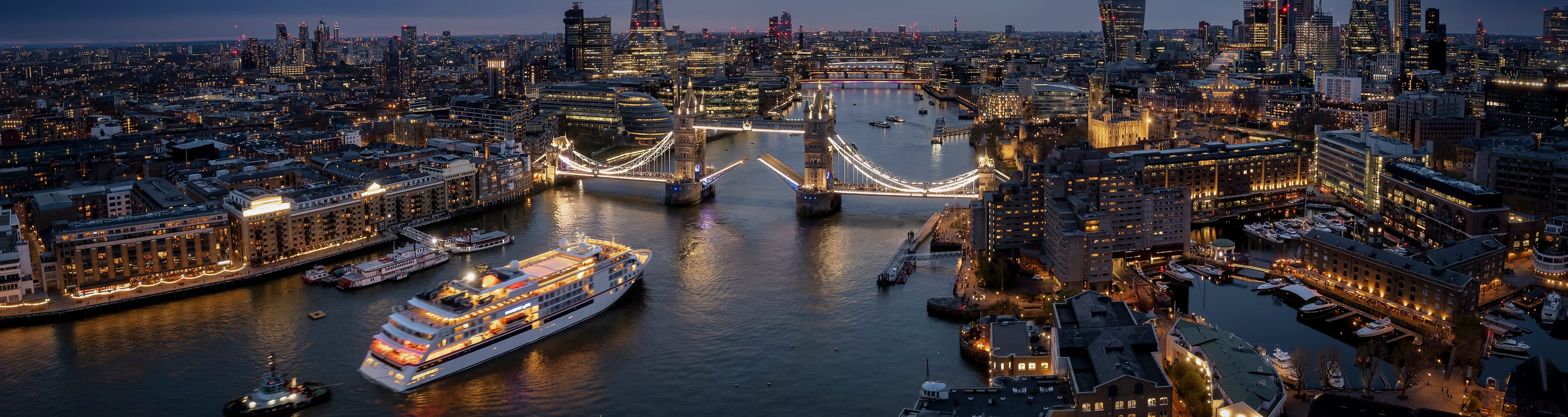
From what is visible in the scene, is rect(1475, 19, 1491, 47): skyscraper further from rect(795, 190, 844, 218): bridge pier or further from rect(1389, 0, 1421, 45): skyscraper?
rect(795, 190, 844, 218): bridge pier

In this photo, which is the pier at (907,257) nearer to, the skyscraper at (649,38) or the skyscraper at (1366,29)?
the skyscraper at (1366,29)

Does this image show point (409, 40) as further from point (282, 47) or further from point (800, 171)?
point (800, 171)

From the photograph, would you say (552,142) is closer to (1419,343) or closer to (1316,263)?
(1316,263)

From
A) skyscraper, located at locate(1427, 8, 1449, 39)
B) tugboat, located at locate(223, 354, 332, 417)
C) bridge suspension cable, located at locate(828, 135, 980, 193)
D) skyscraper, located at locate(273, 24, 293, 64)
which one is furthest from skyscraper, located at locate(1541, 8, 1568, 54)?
skyscraper, located at locate(273, 24, 293, 64)

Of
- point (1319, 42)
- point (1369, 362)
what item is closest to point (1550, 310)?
point (1369, 362)

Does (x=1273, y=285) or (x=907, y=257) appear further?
(x=907, y=257)

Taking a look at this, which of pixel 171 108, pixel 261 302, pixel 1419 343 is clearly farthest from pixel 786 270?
pixel 171 108
